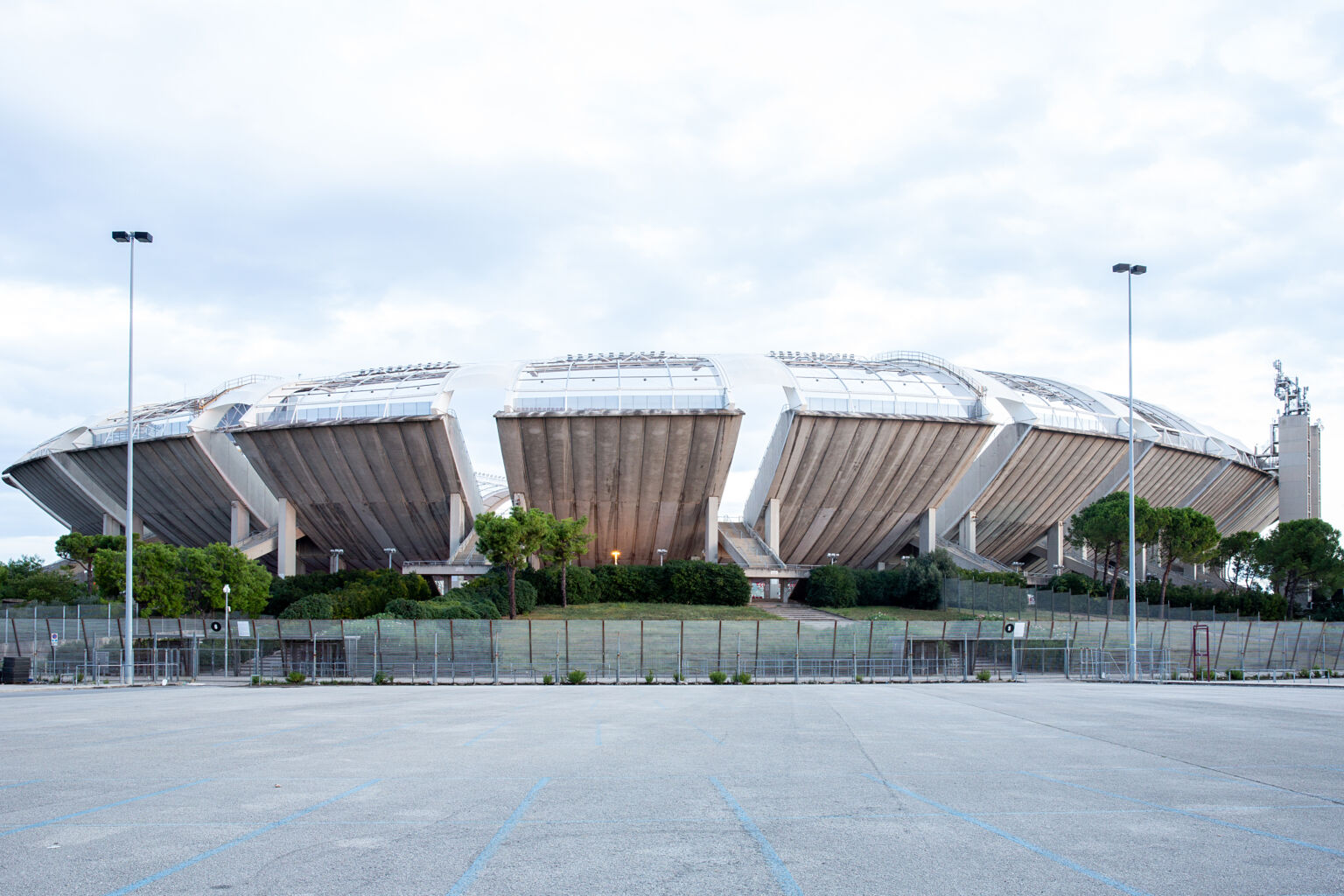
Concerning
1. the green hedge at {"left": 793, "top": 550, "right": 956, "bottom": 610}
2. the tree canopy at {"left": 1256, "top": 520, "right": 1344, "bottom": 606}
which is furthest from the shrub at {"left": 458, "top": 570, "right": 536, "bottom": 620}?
the tree canopy at {"left": 1256, "top": 520, "right": 1344, "bottom": 606}

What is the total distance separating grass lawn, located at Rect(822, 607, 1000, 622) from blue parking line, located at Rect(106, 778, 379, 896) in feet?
150

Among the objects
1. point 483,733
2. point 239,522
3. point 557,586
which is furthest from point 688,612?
point 483,733

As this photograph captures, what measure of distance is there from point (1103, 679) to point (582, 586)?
28064 millimetres

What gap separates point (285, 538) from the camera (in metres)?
60.1

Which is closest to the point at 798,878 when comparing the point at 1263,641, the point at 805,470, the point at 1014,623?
the point at 1014,623

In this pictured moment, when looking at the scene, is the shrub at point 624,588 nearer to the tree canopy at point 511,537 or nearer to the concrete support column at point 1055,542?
the tree canopy at point 511,537

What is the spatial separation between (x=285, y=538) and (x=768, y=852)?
194 feet

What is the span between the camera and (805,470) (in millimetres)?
57688

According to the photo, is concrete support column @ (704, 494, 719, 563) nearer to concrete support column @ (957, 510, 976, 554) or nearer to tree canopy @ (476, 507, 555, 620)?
tree canopy @ (476, 507, 555, 620)

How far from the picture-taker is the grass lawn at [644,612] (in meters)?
49.3

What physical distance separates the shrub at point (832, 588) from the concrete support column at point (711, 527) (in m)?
5.93

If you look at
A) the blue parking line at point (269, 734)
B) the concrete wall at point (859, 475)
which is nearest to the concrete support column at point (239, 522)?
the concrete wall at point (859, 475)

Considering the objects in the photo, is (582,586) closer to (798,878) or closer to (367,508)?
(367,508)

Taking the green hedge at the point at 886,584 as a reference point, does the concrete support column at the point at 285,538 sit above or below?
above
